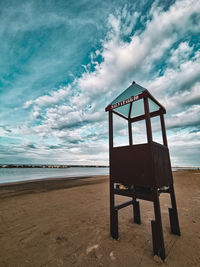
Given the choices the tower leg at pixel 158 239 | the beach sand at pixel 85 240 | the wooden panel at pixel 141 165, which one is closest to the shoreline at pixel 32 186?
the beach sand at pixel 85 240

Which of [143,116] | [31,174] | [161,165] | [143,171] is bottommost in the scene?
[31,174]

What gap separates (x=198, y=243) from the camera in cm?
300

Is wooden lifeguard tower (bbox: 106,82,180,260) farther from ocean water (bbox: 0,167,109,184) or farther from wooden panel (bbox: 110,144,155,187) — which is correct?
ocean water (bbox: 0,167,109,184)

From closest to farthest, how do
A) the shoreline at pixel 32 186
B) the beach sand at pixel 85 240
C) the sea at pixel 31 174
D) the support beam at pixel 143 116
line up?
the beach sand at pixel 85 240
the support beam at pixel 143 116
the shoreline at pixel 32 186
the sea at pixel 31 174

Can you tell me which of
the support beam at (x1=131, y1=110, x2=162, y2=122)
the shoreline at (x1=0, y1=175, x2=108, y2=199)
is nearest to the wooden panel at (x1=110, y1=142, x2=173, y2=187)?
the support beam at (x1=131, y1=110, x2=162, y2=122)

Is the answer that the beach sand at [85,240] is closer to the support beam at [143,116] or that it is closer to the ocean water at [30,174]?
the support beam at [143,116]

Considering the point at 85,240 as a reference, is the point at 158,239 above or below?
above

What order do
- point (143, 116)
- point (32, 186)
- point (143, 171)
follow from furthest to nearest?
point (32, 186) → point (143, 116) → point (143, 171)

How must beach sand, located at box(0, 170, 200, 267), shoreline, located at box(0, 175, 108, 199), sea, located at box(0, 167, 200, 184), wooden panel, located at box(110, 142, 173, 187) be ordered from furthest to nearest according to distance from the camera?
sea, located at box(0, 167, 200, 184) → shoreline, located at box(0, 175, 108, 199) → wooden panel, located at box(110, 142, 173, 187) → beach sand, located at box(0, 170, 200, 267)

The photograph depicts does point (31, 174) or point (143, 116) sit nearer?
point (143, 116)

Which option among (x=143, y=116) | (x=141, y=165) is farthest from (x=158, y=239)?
(x=143, y=116)

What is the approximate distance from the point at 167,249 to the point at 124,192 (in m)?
1.50

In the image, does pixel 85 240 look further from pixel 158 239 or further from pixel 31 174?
pixel 31 174

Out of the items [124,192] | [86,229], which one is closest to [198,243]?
[124,192]
